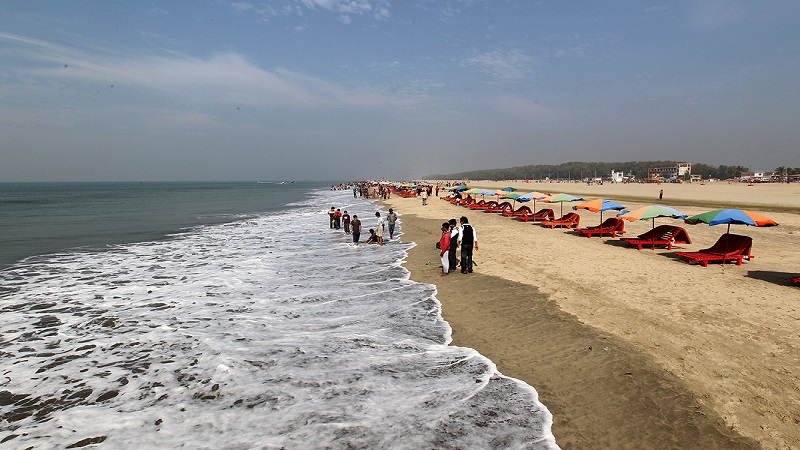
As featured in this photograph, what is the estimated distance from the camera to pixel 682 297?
8.42 m

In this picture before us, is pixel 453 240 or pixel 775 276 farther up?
pixel 453 240

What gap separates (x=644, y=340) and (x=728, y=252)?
26.0 feet

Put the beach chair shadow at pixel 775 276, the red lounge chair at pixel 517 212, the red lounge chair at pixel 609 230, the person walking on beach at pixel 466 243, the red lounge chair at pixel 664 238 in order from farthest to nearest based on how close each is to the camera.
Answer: the red lounge chair at pixel 517 212 < the red lounge chair at pixel 609 230 < the red lounge chair at pixel 664 238 < the person walking on beach at pixel 466 243 < the beach chair shadow at pixel 775 276

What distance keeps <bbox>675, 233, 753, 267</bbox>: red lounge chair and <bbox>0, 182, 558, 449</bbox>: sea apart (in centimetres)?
792

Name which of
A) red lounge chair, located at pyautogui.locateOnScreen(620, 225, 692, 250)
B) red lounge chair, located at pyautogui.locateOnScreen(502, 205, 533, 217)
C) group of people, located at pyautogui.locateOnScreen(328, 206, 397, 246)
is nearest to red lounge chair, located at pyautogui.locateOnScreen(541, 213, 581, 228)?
red lounge chair, located at pyautogui.locateOnScreen(502, 205, 533, 217)

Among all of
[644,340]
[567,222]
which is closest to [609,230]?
[567,222]

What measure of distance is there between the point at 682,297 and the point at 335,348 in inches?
287

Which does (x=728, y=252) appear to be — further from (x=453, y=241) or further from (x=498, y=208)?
(x=498, y=208)

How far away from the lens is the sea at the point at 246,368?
4.55 metres

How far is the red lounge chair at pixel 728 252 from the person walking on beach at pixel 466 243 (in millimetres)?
6494

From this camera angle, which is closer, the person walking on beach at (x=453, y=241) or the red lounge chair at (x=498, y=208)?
the person walking on beach at (x=453, y=241)

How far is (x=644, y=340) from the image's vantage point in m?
6.30

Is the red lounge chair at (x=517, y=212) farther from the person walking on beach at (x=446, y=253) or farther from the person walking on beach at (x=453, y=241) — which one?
the person walking on beach at (x=446, y=253)

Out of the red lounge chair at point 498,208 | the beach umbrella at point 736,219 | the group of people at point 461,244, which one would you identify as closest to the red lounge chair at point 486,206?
the red lounge chair at point 498,208
